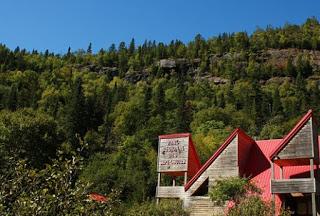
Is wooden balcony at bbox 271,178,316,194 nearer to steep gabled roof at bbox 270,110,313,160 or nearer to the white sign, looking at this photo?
steep gabled roof at bbox 270,110,313,160

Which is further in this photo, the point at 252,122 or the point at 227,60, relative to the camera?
the point at 227,60

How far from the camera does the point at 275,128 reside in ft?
287

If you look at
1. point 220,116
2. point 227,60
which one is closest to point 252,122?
point 220,116

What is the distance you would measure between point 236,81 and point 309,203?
147174 mm

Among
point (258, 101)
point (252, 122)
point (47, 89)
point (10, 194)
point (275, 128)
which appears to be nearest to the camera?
point (10, 194)

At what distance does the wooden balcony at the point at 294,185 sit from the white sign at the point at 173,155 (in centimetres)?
836

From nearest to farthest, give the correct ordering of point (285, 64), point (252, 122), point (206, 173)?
point (206, 173), point (252, 122), point (285, 64)

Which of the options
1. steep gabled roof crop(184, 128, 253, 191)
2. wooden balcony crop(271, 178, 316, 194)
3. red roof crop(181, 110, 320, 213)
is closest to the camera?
wooden balcony crop(271, 178, 316, 194)

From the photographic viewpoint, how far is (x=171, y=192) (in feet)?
114

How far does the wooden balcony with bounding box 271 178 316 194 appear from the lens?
90.6ft

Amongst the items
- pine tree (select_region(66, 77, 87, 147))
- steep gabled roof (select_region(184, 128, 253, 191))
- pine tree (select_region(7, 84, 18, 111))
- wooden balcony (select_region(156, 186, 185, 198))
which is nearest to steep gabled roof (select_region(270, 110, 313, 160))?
steep gabled roof (select_region(184, 128, 253, 191))

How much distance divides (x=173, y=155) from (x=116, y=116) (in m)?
92.1

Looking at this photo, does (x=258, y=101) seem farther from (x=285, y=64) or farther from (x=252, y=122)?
(x=285, y=64)

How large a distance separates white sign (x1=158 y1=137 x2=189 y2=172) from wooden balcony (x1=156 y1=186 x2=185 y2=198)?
1480 mm
